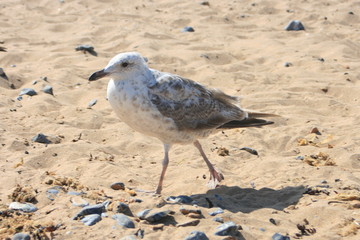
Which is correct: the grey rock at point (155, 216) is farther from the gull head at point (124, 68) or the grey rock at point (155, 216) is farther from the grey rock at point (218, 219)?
the gull head at point (124, 68)

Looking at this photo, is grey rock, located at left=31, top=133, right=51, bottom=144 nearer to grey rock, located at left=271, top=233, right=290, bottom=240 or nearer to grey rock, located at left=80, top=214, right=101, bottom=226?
grey rock, located at left=80, top=214, right=101, bottom=226

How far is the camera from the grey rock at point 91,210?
463cm

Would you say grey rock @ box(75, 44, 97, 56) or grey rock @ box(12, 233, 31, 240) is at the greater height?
grey rock @ box(12, 233, 31, 240)

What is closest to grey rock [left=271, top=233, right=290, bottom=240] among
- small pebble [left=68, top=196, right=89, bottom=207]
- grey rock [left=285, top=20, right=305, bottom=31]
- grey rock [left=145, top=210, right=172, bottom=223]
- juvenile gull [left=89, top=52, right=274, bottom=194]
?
grey rock [left=145, top=210, right=172, bottom=223]

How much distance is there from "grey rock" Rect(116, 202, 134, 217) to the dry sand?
9 centimetres

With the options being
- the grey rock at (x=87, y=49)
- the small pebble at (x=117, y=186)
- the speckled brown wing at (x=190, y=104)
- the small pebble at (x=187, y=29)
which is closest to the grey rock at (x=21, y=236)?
the small pebble at (x=117, y=186)

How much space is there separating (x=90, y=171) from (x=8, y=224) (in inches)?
62.7

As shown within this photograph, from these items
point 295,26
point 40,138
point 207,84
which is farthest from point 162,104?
point 295,26

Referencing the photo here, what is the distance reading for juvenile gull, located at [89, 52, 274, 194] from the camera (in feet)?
17.9

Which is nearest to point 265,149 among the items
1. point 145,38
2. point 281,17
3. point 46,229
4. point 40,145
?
point 40,145

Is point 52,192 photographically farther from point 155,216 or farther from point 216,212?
point 216,212

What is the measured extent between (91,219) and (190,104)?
1.89 m

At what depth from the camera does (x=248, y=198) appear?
18.3ft

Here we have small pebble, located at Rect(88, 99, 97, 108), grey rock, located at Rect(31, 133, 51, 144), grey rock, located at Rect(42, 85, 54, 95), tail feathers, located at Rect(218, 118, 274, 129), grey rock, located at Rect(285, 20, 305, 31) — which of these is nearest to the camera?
tail feathers, located at Rect(218, 118, 274, 129)
